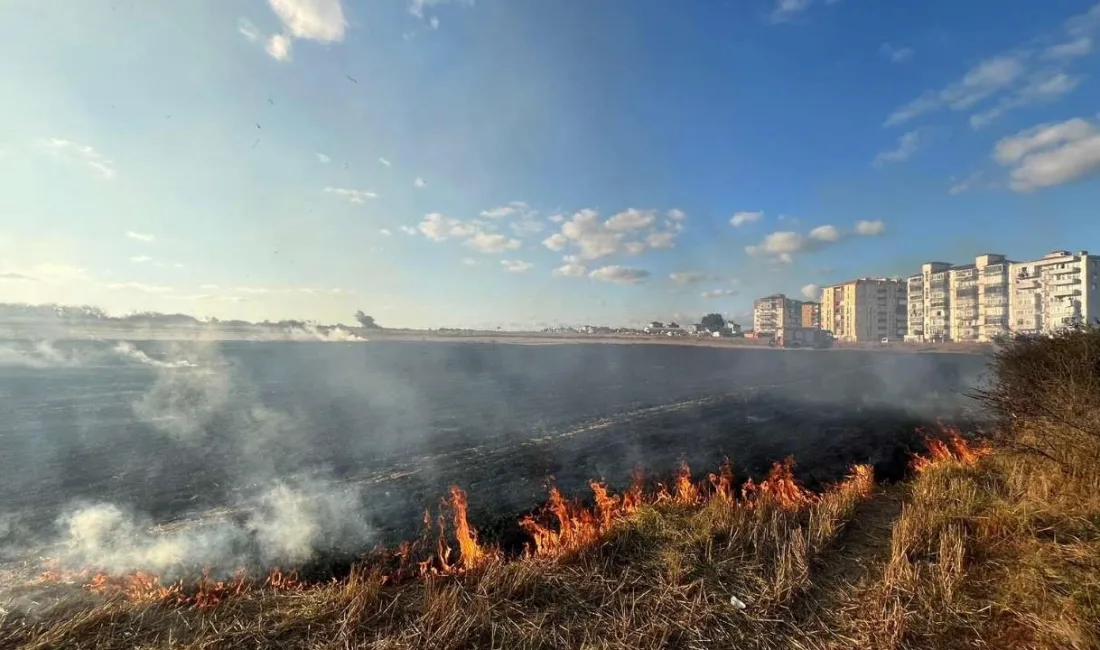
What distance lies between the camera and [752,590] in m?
4.42

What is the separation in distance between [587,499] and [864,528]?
5.27 meters

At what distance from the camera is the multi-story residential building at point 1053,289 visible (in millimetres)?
54241

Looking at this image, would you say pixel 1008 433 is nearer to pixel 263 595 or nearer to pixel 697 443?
pixel 697 443

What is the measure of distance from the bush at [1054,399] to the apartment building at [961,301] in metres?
75.8

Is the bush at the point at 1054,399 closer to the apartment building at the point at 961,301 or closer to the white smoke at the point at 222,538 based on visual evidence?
the white smoke at the point at 222,538

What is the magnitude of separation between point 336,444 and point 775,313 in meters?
113

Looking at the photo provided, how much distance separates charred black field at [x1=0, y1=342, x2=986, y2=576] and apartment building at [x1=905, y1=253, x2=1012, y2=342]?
46.5 m

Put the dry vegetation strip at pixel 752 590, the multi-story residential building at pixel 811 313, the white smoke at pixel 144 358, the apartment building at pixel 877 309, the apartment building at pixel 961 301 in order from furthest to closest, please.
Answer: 1. the multi-story residential building at pixel 811 313
2. the apartment building at pixel 877 309
3. the apartment building at pixel 961 301
4. the white smoke at pixel 144 358
5. the dry vegetation strip at pixel 752 590

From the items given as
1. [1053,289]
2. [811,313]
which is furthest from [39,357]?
[811,313]

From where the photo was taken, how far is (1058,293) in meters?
58.2

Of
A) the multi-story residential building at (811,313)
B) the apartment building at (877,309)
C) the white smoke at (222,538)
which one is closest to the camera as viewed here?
the white smoke at (222,538)

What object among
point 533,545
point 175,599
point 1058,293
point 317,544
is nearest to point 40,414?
point 317,544

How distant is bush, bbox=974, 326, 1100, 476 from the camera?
560 cm

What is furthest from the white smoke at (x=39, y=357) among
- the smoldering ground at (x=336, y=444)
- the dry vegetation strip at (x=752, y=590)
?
the dry vegetation strip at (x=752, y=590)
